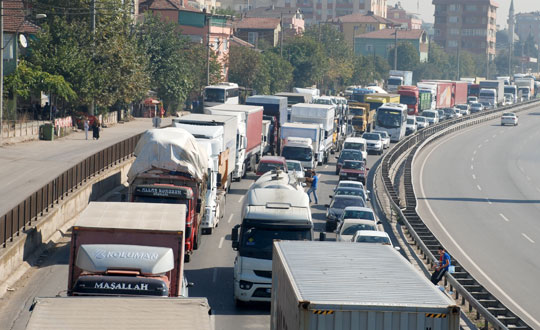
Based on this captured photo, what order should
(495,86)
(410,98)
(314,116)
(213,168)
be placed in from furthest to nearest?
(495,86) → (410,98) → (314,116) → (213,168)

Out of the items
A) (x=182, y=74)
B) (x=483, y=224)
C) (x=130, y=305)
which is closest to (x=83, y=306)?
(x=130, y=305)

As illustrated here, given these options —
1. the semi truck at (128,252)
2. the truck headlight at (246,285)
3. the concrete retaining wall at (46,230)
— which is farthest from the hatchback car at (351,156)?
the semi truck at (128,252)

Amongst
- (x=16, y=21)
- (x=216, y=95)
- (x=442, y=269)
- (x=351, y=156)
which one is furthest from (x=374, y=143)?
(x=442, y=269)

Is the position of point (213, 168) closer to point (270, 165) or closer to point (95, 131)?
point (270, 165)

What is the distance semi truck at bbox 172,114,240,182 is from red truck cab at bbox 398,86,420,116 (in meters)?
56.2

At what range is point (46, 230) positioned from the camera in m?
31.1

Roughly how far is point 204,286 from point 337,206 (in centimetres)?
1358

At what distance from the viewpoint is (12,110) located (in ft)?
188

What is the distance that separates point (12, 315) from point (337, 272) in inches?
449

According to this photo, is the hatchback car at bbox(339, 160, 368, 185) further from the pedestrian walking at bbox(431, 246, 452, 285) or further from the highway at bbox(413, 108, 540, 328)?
the pedestrian walking at bbox(431, 246, 452, 285)

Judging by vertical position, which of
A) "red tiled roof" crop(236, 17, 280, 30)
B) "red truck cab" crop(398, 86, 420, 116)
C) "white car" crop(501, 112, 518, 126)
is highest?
"red tiled roof" crop(236, 17, 280, 30)

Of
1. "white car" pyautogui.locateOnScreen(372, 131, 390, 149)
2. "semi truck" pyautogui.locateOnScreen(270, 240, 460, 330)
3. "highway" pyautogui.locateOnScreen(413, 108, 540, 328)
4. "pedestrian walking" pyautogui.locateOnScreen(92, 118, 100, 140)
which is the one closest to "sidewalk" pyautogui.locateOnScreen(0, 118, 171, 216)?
"pedestrian walking" pyautogui.locateOnScreen(92, 118, 100, 140)

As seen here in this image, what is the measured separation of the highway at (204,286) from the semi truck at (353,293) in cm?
502

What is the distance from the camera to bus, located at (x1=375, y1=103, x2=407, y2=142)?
78688mm
